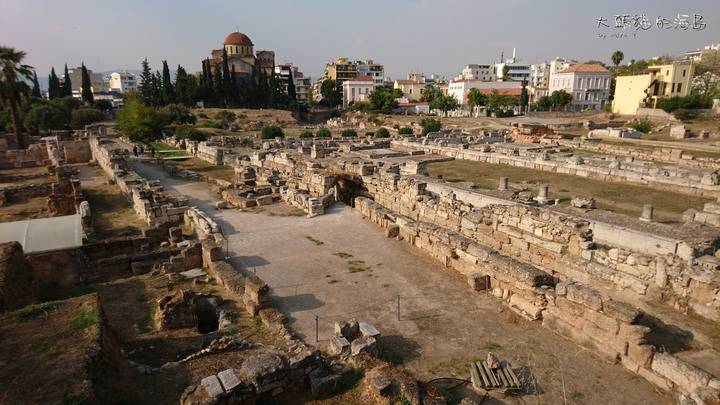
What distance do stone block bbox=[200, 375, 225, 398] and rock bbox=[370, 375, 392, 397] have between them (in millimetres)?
2066

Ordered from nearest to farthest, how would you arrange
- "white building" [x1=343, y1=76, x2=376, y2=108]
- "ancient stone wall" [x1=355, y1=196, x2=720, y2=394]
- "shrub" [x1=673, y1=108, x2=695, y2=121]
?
"ancient stone wall" [x1=355, y1=196, x2=720, y2=394]
"shrub" [x1=673, y1=108, x2=695, y2=121]
"white building" [x1=343, y1=76, x2=376, y2=108]

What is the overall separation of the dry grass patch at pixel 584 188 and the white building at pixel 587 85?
188ft

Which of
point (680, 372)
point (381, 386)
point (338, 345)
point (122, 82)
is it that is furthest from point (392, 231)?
point (122, 82)

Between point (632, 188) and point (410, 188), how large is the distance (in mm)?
12675

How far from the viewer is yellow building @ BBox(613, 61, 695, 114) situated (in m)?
60.6

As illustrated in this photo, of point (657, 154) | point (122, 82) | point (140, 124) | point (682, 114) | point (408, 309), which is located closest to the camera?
point (408, 309)

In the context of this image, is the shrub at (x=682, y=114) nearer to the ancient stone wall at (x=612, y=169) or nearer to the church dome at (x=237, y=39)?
the ancient stone wall at (x=612, y=169)

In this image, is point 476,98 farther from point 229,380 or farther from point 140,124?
point 229,380

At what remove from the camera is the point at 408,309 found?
9.02 meters

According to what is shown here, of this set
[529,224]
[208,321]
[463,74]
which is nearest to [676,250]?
[529,224]

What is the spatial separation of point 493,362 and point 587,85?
81736mm

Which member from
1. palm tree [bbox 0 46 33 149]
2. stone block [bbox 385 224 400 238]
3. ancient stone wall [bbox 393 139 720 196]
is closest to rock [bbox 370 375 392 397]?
stone block [bbox 385 224 400 238]

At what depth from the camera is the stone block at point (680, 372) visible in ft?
21.0

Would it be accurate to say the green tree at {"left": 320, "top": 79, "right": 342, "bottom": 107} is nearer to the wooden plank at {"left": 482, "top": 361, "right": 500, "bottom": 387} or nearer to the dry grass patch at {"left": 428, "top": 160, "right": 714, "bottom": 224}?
the dry grass patch at {"left": 428, "top": 160, "right": 714, "bottom": 224}
